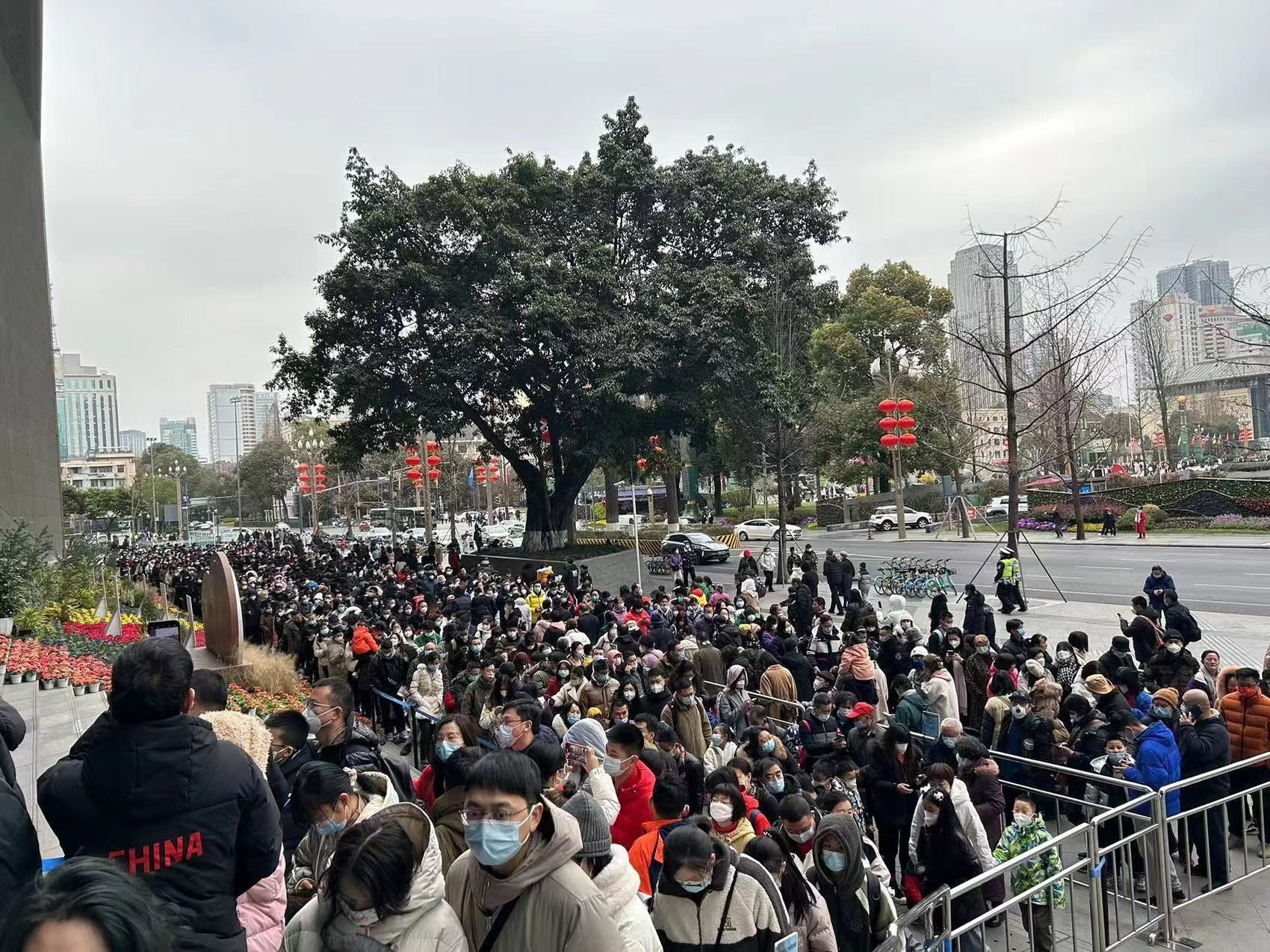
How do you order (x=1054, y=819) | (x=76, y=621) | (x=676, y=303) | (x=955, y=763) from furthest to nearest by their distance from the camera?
(x=676, y=303)
(x=76, y=621)
(x=1054, y=819)
(x=955, y=763)

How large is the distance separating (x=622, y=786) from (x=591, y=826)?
7.69 feet

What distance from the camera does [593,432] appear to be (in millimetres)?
29875

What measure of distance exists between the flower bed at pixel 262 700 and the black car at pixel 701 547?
69.7 ft

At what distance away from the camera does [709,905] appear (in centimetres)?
360

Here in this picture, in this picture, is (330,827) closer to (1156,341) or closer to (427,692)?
(427,692)

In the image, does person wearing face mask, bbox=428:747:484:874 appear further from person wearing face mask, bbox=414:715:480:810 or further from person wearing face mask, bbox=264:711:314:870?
person wearing face mask, bbox=414:715:480:810

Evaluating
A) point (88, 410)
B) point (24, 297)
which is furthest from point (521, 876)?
point (88, 410)

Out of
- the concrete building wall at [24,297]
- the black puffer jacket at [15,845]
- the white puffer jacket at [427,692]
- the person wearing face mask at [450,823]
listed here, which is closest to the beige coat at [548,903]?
the black puffer jacket at [15,845]

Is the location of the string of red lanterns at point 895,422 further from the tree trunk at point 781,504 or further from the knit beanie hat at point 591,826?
the knit beanie hat at point 591,826

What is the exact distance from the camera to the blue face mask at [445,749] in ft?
18.7

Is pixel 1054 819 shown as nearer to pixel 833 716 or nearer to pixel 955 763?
pixel 955 763

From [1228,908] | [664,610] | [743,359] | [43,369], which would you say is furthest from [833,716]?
[43,369]

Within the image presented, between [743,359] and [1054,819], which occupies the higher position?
[743,359]

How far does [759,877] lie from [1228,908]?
4.48 m
